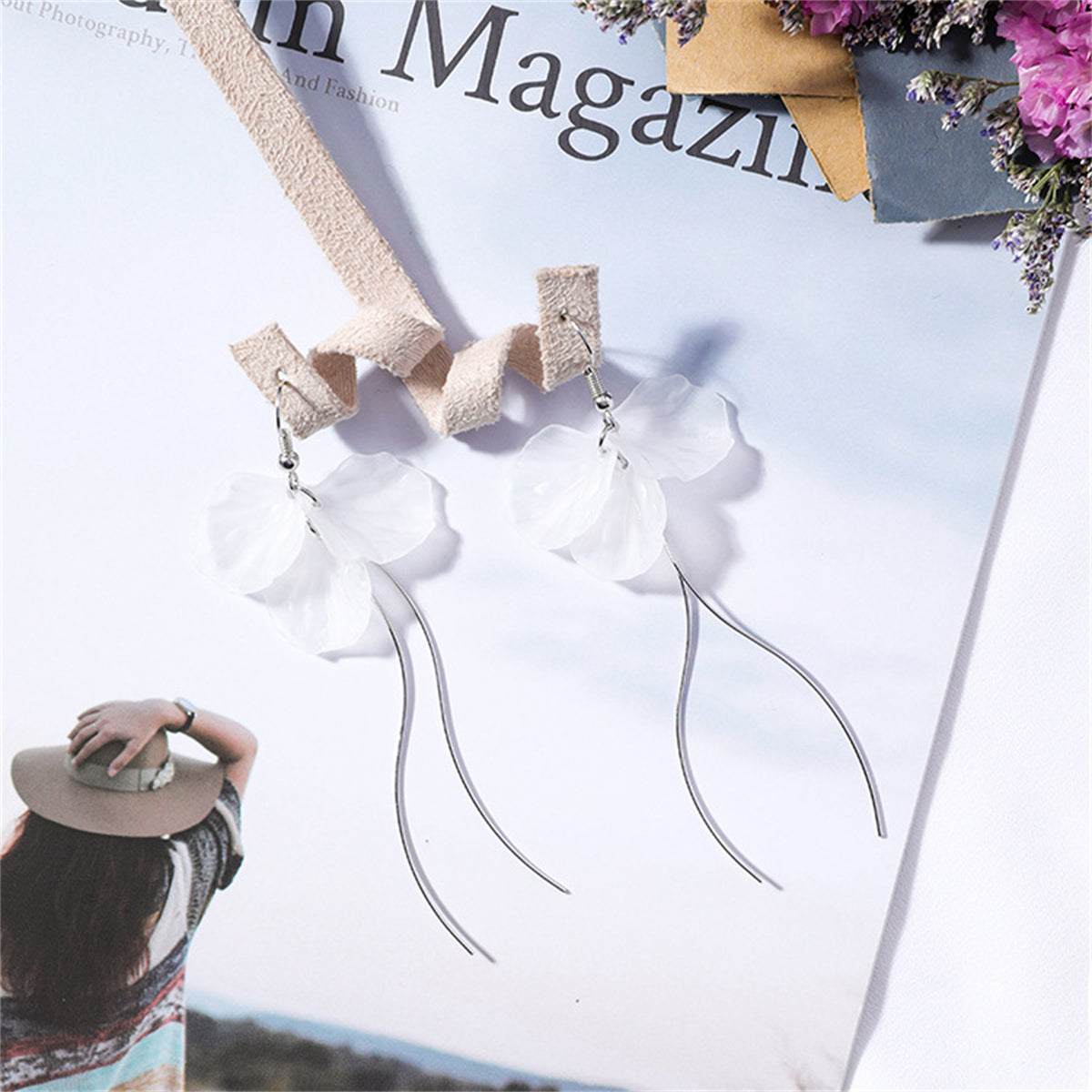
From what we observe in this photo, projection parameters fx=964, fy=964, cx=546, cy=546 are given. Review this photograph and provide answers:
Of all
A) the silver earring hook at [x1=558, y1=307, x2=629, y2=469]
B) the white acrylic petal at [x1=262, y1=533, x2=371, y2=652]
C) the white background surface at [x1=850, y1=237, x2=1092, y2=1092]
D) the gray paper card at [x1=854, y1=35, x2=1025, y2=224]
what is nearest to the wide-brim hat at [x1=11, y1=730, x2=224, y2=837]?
the white acrylic petal at [x1=262, y1=533, x2=371, y2=652]

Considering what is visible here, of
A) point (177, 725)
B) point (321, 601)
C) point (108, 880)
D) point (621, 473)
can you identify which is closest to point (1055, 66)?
point (621, 473)

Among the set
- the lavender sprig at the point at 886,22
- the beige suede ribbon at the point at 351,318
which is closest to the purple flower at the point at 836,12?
the lavender sprig at the point at 886,22

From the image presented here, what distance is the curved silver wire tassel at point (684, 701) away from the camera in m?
0.69

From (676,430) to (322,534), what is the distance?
0.85ft

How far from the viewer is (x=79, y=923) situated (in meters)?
0.70

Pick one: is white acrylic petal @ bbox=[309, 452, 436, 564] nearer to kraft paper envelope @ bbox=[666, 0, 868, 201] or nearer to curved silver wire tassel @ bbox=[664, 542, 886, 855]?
curved silver wire tassel @ bbox=[664, 542, 886, 855]

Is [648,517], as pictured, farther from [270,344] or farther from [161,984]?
[161,984]

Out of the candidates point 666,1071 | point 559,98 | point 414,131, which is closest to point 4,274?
Result: point 414,131

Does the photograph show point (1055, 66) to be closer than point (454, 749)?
Yes

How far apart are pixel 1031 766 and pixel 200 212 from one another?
73 centimetres

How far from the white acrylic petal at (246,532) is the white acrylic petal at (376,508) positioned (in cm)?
3

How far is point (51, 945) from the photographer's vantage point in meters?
0.70

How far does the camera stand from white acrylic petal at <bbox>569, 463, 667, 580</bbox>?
0.66m

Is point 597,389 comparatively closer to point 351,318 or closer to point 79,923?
point 351,318
